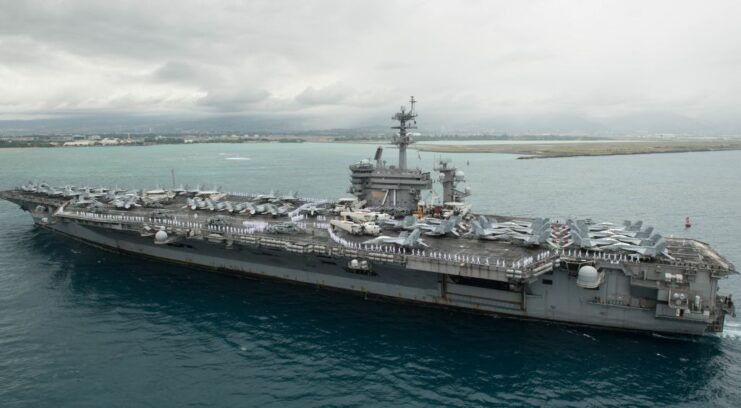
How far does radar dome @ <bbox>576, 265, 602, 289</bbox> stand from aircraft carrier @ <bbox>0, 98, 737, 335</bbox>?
47 mm

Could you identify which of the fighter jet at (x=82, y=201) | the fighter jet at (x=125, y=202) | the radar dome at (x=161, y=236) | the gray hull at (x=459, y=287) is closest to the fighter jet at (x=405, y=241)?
the gray hull at (x=459, y=287)

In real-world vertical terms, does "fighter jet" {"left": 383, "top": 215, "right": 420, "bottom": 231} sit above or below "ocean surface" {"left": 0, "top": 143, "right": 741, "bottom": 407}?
above

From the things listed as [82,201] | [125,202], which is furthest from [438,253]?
[82,201]

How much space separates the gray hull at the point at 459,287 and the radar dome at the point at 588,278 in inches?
50.5

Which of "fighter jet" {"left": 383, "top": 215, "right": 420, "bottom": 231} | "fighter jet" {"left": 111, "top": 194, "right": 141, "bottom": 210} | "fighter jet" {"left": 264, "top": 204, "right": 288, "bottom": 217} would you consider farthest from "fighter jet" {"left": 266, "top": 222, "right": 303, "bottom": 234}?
"fighter jet" {"left": 111, "top": 194, "right": 141, "bottom": 210}

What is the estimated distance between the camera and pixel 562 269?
829 inches

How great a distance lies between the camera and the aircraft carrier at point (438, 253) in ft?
66.0

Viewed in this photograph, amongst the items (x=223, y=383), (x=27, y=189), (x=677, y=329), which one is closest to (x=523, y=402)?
(x=677, y=329)

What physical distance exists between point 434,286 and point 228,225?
1319 cm

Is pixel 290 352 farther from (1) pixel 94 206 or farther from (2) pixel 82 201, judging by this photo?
(2) pixel 82 201

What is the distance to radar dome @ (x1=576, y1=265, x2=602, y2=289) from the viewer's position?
19406 mm

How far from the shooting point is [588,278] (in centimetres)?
1942

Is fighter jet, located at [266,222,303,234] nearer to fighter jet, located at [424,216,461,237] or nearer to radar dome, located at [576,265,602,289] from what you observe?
fighter jet, located at [424,216,461,237]

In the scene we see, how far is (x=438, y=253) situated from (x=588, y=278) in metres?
6.60
